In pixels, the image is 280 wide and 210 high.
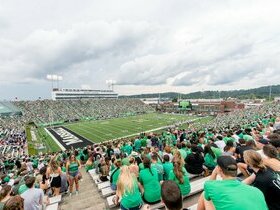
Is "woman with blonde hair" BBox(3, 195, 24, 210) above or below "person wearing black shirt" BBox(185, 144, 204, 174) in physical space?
above

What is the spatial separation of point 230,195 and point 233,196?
0.03 m

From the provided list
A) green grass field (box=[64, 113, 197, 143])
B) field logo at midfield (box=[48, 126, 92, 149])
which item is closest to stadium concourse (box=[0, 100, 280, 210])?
field logo at midfield (box=[48, 126, 92, 149])

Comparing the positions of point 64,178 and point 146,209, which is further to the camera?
point 64,178

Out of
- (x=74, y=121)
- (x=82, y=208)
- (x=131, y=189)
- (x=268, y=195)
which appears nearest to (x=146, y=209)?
(x=131, y=189)

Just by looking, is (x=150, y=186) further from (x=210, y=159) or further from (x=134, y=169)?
(x=210, y=159)

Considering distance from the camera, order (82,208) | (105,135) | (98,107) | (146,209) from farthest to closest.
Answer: (98,107)
(105,135)
(82,208)
(146,209)

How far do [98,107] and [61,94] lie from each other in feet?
98.6

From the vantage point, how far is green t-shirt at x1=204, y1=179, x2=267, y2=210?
223 cm

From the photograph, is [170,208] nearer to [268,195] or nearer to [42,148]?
[268,195]

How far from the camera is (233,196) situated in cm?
233

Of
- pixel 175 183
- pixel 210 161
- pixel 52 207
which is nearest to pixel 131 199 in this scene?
pixel 175 183

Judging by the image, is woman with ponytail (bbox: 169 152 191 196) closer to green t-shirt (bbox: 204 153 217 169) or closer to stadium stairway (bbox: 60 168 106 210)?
green t-shirt (bbox: 204 153 217 169)

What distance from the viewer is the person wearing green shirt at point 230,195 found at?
224 cm

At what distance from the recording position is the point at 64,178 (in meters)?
7.32
